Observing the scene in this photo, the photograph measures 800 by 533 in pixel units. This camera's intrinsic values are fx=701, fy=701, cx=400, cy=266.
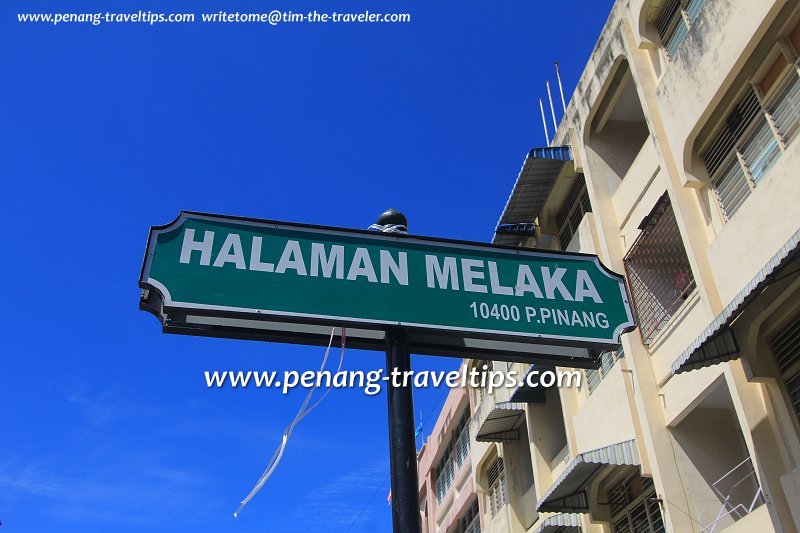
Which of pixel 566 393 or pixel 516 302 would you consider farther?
pixel 566 393

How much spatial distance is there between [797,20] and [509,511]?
1238cm

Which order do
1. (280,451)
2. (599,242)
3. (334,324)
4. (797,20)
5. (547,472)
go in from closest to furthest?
(280,451) → (334,324) → (797,20) → (599,242) → (547,472)

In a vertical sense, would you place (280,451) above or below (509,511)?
below

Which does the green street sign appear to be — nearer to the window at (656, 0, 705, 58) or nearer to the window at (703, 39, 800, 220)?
the window at (703, 39, 800, 220)

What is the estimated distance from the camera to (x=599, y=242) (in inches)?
481

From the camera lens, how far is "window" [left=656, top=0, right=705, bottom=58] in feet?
32.4

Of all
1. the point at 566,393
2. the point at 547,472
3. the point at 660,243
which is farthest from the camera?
the point at 547,472

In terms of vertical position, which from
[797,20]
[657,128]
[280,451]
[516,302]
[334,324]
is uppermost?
[657,128]

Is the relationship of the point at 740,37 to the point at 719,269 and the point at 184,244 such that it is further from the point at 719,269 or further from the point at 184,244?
the point at 184,244

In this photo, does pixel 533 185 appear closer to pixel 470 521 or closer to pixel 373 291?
pixel 470 521

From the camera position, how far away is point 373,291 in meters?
2.51

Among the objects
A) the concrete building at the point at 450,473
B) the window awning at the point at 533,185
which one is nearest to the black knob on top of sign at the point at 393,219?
the window awning at the point at 533,185

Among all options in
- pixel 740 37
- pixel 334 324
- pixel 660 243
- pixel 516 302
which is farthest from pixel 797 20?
pixel 334 324

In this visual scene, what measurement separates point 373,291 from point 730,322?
19.7 feet
